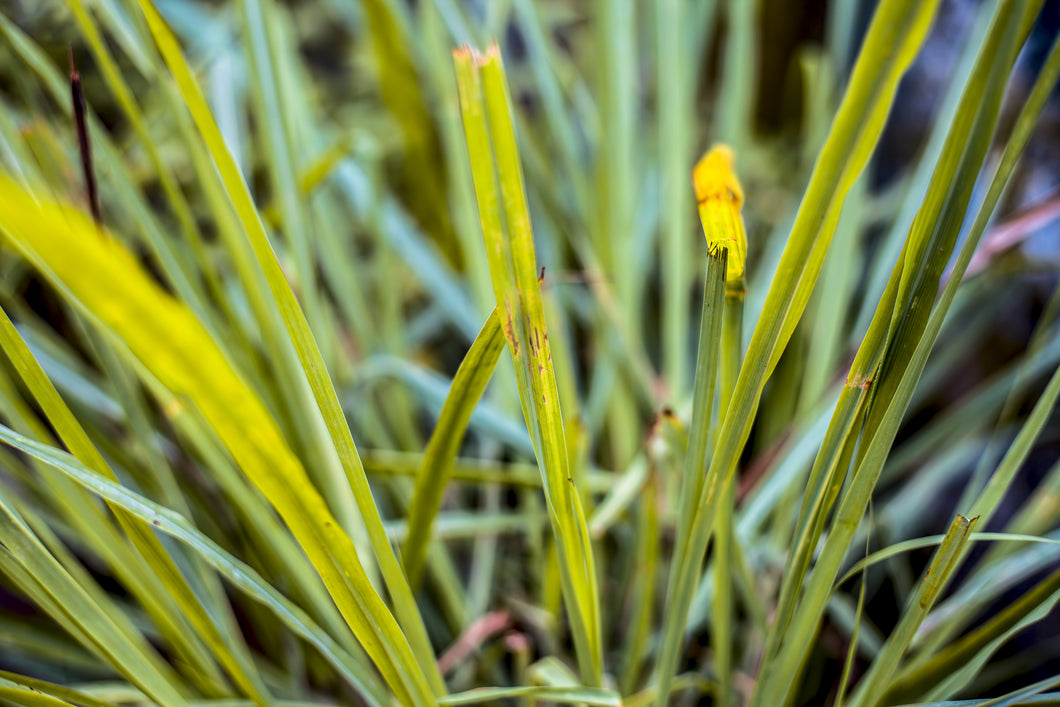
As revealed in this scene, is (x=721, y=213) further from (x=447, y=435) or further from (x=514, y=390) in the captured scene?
(x=514, y=390)

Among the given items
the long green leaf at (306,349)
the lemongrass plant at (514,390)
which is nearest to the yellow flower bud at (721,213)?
the lemongrass plant at (514,390)

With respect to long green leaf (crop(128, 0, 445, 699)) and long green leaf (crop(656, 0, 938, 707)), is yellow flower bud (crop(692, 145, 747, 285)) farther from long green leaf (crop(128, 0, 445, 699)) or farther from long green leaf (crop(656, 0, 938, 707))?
long green leaf (crop(128, 0, 445, 699))

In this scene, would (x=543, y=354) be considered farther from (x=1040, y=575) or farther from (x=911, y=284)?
(x=1040, y=575)

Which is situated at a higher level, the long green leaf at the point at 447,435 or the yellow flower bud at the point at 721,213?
the yellow flower bud at the point at 721,213

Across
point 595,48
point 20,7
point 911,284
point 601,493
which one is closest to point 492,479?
point 601,493

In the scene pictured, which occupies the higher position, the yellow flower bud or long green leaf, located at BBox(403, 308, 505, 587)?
the yellow flower bud

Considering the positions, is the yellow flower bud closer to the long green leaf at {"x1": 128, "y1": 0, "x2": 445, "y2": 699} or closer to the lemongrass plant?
the lemongrass plant

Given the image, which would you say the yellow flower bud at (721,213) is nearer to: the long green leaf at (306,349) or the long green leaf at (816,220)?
the long green leaf at (816,220)

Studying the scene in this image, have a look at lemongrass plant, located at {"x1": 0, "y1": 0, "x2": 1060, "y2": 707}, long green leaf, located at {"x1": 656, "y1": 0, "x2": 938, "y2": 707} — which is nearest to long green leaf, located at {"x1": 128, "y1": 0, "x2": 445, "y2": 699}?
lemongrass plant, located at {"x1": 0, "y1": 0, "x2": 1060, "y2": 707}

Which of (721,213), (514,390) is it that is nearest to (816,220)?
(721,213)
